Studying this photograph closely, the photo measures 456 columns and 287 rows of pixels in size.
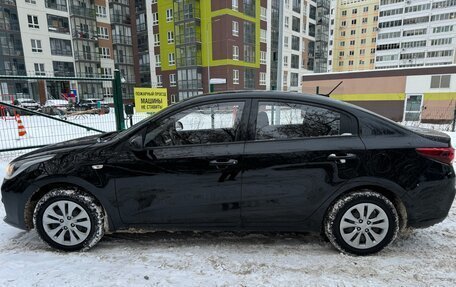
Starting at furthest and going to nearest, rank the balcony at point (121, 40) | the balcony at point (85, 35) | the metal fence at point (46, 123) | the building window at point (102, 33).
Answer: the balcony at point (121, 40), the building window at point (102, 33), the balcony at point (85, 35), the metal fence at point (46, 123)

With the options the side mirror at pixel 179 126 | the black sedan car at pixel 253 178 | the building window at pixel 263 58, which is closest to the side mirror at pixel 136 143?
the black sedan car at pixel 253 178

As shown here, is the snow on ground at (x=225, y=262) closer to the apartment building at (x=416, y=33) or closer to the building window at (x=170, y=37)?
the building window at (x=170, y=37)

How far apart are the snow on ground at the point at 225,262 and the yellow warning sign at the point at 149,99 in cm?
549

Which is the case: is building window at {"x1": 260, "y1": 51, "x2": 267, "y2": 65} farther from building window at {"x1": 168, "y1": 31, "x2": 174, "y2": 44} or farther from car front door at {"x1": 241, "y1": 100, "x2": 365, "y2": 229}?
car front door at {"x1": 241, "y1": 100, "x2": 365, "y2": 229}

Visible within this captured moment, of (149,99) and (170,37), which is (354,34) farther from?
(149,99)

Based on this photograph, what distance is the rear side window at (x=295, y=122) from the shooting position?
9.74 feet

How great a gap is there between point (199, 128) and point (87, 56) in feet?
146

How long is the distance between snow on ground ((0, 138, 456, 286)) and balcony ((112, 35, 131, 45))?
47.9m

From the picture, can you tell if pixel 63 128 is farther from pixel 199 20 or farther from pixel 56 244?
pixel 199 20

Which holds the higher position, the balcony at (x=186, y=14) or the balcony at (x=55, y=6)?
the balcony at (x=55, y=6)

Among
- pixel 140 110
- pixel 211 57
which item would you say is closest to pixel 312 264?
pixel 140 110

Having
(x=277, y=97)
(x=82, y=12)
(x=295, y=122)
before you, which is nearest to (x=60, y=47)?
(x=82, y=12)

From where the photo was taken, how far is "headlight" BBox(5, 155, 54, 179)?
10.0ft

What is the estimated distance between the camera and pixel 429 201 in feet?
9.49
